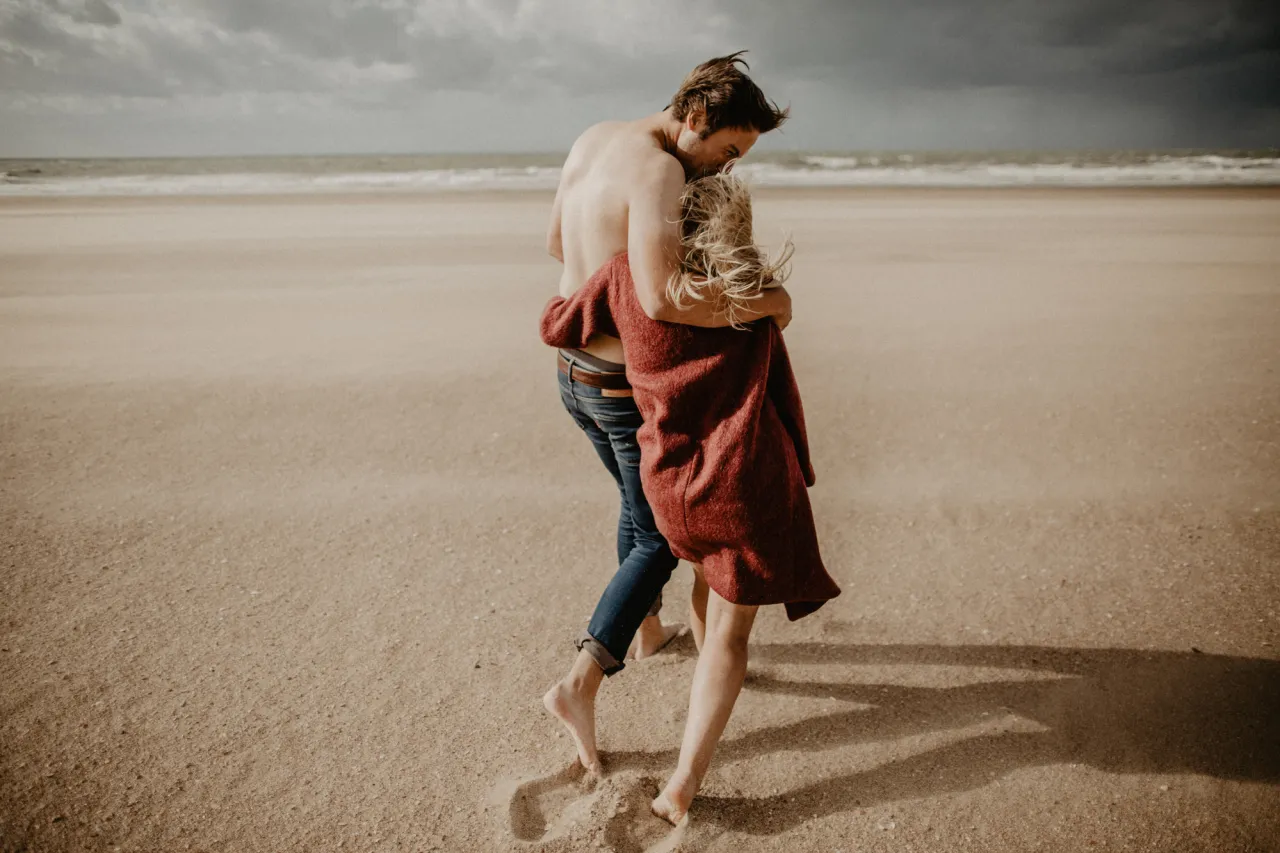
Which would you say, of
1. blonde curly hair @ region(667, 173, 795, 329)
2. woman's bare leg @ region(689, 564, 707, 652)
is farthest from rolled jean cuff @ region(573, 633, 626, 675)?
blonde curly hair @ region(667, 173, 795, 329)

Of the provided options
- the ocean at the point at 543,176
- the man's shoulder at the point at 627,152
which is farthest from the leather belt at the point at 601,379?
the ocean at the point at 543,176

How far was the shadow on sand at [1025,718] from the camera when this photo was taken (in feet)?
8.09

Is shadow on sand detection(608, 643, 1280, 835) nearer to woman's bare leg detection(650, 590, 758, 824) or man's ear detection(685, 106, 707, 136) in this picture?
woman's bare leg detection(650, 590, 758, 824)

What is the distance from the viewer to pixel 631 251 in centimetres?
206

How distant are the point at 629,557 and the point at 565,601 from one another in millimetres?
1039

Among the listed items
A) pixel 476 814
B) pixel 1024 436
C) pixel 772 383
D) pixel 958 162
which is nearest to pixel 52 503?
pixel 476 814

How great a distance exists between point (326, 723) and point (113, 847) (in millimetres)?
642

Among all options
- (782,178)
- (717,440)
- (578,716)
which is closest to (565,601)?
(578,716)

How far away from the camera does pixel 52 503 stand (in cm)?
420

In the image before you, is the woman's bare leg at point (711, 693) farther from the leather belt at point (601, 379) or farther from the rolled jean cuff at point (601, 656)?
the leather belt at point (601, 379)

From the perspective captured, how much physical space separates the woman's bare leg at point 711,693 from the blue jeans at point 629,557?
257 mm

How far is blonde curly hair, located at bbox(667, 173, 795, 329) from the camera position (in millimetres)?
2010

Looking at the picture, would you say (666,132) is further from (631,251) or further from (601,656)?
(601,656)

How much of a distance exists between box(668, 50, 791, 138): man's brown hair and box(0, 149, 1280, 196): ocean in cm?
1932
